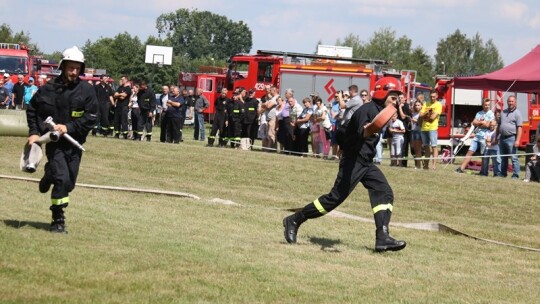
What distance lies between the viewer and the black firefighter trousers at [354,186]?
36.2 feet

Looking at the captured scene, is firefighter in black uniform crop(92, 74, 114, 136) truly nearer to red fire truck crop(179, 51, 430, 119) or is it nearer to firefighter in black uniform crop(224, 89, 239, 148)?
firefighter in black uniform crop(224, 89, 239, 148)

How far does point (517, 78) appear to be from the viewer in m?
26.0

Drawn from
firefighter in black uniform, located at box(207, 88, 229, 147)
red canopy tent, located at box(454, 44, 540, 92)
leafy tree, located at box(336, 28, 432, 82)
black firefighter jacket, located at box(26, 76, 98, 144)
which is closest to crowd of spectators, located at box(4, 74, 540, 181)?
firefighter in black uniform, located at box(207, 88, 229, 147)

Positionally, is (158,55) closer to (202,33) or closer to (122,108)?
(122,108)

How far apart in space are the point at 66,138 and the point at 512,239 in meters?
6.32

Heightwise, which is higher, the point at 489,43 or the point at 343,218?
the point at 489,43

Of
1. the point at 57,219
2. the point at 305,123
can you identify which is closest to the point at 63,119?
the point at 57,219

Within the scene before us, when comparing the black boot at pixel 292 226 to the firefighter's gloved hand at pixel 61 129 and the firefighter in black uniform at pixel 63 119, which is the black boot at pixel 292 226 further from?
the firefighter's gloved hand at pixel 61 129

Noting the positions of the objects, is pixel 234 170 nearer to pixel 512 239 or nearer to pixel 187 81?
pixel 512 239

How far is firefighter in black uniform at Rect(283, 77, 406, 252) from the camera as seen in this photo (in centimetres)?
1093

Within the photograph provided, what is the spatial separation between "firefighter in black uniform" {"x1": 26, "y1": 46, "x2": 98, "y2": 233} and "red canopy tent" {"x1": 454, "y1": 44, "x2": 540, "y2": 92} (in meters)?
17.0

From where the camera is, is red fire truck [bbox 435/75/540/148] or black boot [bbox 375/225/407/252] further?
red fire truck [bbox 435/75/540/148]

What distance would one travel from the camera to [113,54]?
110750 millimetres

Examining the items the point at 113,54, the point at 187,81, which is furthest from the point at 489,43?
the point at 187,81
